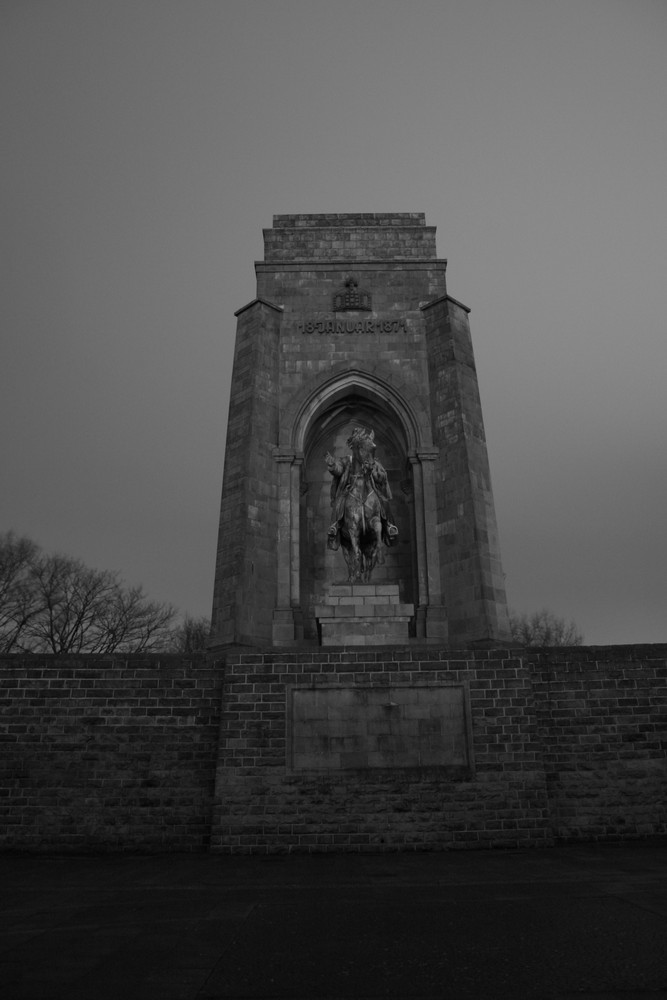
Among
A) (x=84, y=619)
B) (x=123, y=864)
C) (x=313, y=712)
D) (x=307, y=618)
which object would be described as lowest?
(x=123, y=864)

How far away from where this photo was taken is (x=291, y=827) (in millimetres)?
9305

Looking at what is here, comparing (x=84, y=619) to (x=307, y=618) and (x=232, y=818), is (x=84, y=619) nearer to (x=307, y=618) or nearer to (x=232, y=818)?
(x=307, y=618)

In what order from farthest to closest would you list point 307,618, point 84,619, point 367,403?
point 84,619 < point 367,403 < point 307,618

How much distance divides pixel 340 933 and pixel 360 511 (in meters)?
8.88

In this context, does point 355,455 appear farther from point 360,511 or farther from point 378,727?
point 378,727

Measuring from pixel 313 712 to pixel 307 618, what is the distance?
4888 millimetres

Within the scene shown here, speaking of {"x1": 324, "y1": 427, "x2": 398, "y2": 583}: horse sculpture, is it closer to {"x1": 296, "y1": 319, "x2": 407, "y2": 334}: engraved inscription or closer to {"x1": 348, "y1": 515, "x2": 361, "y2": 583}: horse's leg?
{"x1": 348, "y1": 515, "x2": 361, "y2": 583}: horse's leg

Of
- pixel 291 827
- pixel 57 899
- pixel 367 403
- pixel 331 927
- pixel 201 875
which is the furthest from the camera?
pixel 367 403

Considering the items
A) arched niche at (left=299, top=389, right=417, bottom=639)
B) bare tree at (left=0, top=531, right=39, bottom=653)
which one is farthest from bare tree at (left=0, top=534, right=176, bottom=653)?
arched niche at (left=299, top=389, right=417, bottom=639)

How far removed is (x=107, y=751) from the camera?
1009 cm

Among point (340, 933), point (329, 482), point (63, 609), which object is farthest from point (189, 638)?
point (340, 933)

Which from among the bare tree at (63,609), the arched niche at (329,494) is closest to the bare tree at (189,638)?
the bare tree at (63,609)

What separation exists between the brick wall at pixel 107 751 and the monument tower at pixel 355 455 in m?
2.84

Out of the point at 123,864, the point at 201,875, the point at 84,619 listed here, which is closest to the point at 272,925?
the point at 201,875
